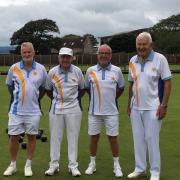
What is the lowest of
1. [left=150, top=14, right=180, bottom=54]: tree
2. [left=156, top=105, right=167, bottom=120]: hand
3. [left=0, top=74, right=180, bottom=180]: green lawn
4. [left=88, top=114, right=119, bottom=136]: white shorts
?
[left=0, top=74, right=180, bottom=180]: green lawn

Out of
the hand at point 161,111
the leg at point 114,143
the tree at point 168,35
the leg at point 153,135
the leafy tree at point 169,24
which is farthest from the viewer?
the leafy tree at point 169,24

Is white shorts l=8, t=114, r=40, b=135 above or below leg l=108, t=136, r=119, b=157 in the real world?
above

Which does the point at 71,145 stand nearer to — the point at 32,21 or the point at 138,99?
the point at 138,99

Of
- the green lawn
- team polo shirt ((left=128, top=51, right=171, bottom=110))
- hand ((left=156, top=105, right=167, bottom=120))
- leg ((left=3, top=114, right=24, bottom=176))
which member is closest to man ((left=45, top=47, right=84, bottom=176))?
the green lawn

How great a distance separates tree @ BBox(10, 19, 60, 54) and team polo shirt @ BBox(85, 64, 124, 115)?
89.5m

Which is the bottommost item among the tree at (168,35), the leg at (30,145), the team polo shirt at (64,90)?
the leg at (30,145)

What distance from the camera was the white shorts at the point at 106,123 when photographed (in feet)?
21.9

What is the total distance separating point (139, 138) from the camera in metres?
6.51

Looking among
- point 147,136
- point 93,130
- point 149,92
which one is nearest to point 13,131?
point 93,130

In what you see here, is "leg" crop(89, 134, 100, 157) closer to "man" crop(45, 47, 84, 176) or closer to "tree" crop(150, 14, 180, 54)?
"man" crop(45, 47, 84, 176)

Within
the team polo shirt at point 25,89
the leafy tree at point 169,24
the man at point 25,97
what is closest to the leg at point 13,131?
the man at point 25,97

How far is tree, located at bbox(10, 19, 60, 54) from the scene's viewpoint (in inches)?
3792

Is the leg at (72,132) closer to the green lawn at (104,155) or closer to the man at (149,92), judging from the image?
the green lawn at (104,155)

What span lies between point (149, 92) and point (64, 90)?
4.12 ft
